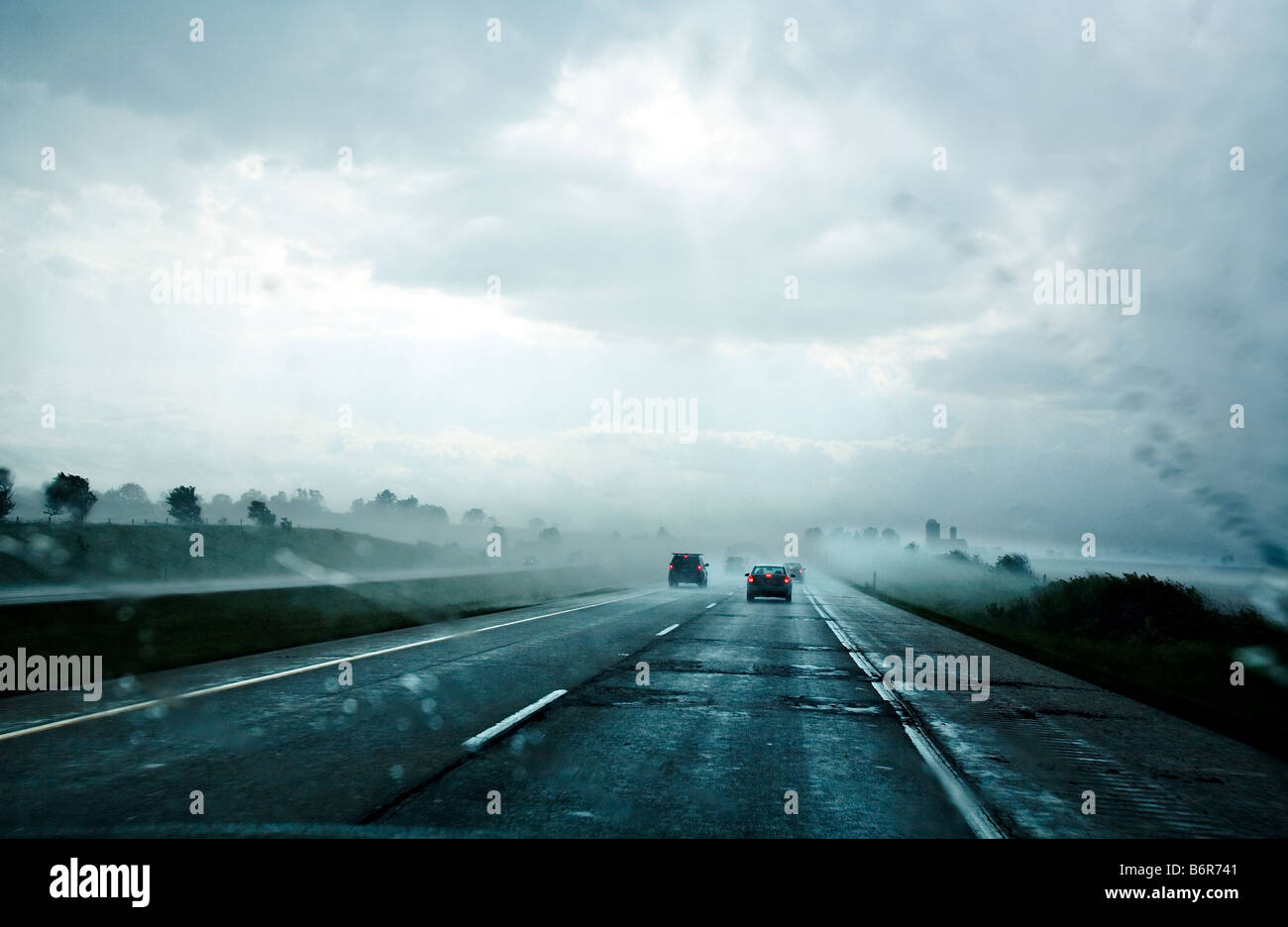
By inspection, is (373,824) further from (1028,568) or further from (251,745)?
(1028,568)

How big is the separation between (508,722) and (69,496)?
117 m

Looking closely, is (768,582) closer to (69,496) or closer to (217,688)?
(217,688)

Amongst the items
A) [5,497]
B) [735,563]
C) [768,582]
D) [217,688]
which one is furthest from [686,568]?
[5,497]

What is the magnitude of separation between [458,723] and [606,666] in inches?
192

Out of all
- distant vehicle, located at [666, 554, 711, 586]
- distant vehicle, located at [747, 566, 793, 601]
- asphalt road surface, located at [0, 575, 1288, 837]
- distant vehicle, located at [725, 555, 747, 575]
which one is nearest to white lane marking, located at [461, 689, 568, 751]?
asphalt road surface, located at [0, 575, 1288, 837]

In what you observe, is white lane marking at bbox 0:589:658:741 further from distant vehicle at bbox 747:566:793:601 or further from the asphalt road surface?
distant vehicle at bbox 747:566:793:601

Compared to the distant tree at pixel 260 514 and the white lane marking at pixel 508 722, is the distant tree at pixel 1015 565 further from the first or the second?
the distant tree at pixel 260 514

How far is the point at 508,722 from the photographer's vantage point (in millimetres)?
8125

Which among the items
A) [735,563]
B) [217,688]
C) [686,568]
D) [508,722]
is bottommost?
[735,563]

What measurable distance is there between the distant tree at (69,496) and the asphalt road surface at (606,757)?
358ft

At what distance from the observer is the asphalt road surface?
198 inches

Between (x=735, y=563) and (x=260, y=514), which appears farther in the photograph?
(x=260, y=514)

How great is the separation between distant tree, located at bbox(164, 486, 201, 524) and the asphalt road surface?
373 ft
